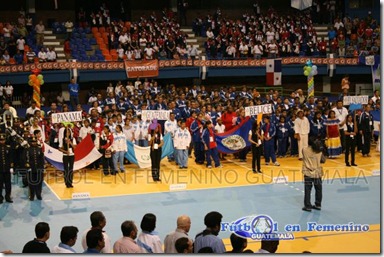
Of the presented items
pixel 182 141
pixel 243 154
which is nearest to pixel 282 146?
pixel 243 154

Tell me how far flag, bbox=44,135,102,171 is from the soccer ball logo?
594cm

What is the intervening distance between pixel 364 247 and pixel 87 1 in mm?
25507

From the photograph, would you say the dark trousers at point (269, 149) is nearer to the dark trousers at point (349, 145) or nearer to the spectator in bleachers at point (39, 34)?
the dark trousers at point (349, 145)

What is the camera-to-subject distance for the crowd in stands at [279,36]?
31.1m

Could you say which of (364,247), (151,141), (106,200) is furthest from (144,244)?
(151,141)

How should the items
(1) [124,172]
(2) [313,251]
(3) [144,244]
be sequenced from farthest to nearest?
(1) [124,172], (2) [313,251], (3) [144,244]

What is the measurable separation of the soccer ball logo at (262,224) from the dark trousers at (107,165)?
229 inches

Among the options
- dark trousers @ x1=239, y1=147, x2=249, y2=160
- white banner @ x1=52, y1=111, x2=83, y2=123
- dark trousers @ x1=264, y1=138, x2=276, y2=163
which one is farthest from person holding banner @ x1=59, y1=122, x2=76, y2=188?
dark trousers @ x1=264, y1=138, x2=276, y2=163

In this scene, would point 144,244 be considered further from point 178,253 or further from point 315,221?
point 315,221

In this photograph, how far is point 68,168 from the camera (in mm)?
15492

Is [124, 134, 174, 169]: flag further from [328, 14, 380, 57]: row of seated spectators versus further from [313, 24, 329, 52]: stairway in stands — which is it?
[313, 24, 329, 52]: stairway in stands

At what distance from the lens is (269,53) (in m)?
30.8

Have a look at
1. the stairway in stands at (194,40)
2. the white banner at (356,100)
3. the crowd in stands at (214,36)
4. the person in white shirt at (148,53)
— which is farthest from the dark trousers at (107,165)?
the stairway in stands at (194,40)

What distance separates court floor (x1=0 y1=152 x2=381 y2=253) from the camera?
1157 cm
